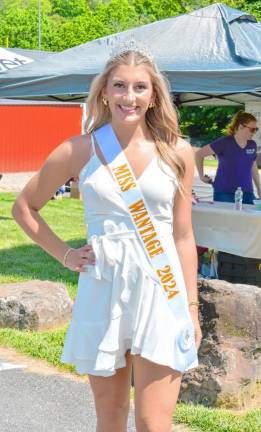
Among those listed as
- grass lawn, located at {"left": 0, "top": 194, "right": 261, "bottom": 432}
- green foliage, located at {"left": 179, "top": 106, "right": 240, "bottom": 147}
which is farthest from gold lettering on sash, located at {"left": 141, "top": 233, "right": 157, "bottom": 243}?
green foliage, located at {"left": 179, "top": 106, "right": 240, "bottom": 147}

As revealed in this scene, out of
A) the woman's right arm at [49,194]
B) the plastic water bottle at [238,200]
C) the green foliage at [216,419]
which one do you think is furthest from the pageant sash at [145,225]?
the plastic water bottle at [238,200]

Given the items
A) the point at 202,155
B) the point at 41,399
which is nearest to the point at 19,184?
the point at 202,155

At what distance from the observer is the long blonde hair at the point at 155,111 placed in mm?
2912

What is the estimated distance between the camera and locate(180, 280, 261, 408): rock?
4945 millimetres

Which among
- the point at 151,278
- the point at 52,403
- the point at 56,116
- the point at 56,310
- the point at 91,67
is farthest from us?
the point at 56,116

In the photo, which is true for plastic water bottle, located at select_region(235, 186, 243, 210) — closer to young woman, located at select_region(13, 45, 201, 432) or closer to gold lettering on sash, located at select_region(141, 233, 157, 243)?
young woman, located at select_region(13, 45, 201, 432)

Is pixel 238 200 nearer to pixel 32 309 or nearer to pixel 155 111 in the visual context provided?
pixel 32 309

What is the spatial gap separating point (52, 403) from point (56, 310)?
195 centimetres

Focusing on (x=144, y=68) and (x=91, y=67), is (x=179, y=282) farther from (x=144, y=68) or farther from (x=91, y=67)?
(x=91, y=67)

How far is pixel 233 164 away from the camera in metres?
9.31

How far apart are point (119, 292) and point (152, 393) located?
347 millimetres

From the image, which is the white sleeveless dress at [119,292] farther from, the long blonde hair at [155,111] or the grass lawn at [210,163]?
the grass lawn at [210,163]

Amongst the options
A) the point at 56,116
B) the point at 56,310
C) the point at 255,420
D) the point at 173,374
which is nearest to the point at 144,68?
the point at 173,374

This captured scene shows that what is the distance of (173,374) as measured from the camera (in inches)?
112
